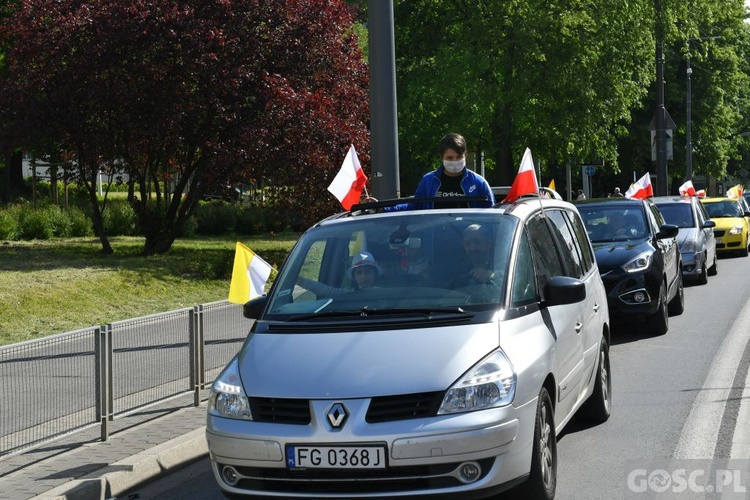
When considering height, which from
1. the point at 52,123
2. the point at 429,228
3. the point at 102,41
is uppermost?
the point at 102,41

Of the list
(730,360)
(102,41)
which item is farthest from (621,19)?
(730,360)

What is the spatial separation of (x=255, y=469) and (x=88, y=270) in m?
13.9

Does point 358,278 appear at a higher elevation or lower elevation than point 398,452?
higher

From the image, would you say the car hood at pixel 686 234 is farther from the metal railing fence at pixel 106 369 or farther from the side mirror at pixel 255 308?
the side mirror at pixel 255 308

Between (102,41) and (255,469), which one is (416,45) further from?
(255,469)

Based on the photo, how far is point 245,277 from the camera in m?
9.10

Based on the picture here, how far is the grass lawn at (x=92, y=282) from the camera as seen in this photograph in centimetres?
1538

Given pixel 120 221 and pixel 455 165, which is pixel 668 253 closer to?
pixel 455 165

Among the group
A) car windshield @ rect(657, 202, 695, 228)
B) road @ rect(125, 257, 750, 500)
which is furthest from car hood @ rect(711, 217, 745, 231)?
road @ rect(125, 257, 750, 500)

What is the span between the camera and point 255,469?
5.62m

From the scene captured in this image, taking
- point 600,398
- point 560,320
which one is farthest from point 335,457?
point 600,398

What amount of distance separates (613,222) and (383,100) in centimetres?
472

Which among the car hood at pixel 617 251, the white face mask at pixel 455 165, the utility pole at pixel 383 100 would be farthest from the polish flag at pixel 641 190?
the white face mask at pixel 455 165

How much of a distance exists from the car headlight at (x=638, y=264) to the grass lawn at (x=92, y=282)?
22.7 ft
